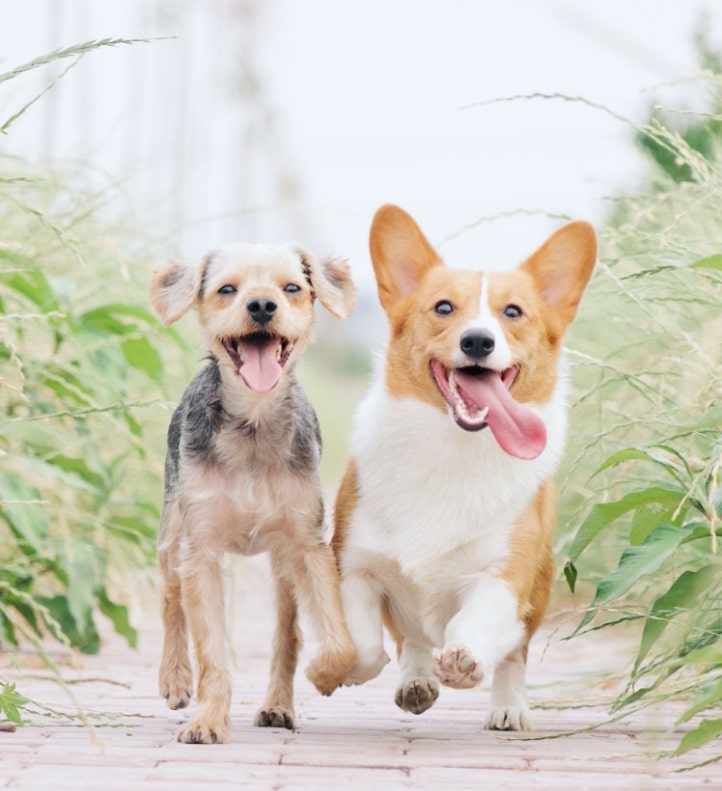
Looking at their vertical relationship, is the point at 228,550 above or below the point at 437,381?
below

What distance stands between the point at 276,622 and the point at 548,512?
83cm

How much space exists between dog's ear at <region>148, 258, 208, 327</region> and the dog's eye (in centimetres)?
71

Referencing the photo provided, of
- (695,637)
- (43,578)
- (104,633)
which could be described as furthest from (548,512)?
(104,633)

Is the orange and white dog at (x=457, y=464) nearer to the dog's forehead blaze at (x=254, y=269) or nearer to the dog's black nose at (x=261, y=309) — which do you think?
the dog's forehead blaze at (x=254, y=269)

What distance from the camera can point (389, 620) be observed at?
402 centimetres

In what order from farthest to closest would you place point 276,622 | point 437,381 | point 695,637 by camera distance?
1. point 276,622
2. point 437,381
3. point 695,637

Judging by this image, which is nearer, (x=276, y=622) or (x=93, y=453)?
(x=276, y=622)

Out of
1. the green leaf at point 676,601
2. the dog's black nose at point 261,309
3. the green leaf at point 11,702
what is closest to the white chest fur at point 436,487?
the dog's black nose at point 261,309

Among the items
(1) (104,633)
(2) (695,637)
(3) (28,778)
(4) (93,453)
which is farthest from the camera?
A: (1) (104,633)

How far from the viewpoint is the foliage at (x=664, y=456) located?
3.11 metres

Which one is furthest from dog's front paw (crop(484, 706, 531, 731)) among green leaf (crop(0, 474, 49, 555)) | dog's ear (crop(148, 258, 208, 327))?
green leaf (crop(0, 474, 49, 555))

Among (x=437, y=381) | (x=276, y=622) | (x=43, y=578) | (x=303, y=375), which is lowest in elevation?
(x=303, y=375)

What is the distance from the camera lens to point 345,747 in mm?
3271

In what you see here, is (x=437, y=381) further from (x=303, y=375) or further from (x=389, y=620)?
(x=303, y=375)
